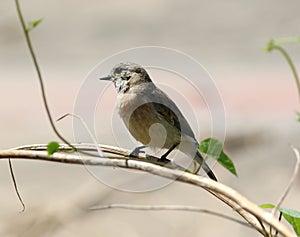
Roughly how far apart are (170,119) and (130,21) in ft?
24.1

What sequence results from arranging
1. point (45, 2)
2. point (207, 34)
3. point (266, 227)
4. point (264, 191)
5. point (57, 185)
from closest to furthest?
point (266, 227) → point (264, 191) → point (57, 185) → point (207, 34) → point (45, 2)

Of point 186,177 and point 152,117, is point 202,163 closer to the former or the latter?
point 186,177

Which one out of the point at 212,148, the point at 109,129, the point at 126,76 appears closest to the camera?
the point at 212,148

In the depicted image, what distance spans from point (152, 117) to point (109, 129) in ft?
12.2

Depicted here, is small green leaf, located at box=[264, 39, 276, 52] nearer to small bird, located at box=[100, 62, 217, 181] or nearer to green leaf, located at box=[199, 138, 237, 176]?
green leaf, located at box=[199, 138, 237, 176]

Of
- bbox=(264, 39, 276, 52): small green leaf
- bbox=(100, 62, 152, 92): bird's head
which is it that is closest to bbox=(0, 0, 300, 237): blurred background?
bbox=(100, 62, 152, 92): bird's head

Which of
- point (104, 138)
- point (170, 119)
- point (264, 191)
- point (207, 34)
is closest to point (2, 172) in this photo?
point (104, 138)

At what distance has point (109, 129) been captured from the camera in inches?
242

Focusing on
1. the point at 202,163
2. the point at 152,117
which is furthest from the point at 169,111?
the point at 202,163

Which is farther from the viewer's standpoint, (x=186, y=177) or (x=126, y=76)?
(x=126, y=76)

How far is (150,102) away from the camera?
2504 millimetres

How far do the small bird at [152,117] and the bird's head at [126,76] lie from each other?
18 mm

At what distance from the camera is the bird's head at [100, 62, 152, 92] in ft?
9.04

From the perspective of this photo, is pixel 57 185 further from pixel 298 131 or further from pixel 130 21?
pixel 130 21
